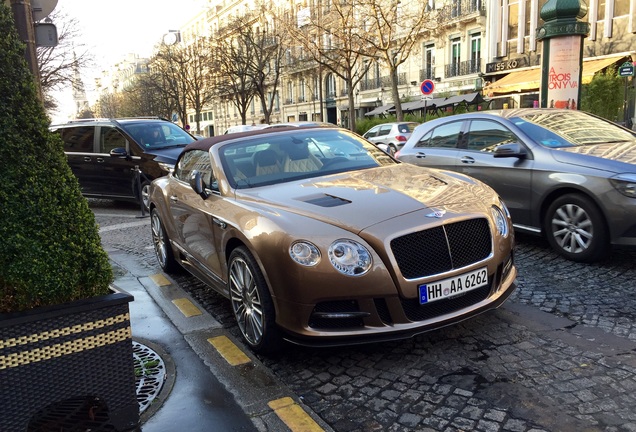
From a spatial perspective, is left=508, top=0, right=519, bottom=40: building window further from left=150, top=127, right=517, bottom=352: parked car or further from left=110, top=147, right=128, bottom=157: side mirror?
left=150, top=127, right=517, bottom=352: parked car

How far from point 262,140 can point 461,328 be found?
7.79 ft

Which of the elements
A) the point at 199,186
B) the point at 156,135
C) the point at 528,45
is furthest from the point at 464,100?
the point at 199,186

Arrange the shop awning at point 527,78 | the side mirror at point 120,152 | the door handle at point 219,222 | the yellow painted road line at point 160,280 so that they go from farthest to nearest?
the shop awning at point 527,78 → the side mirror at point 120,152 → the yellow painted road line at point 160,280 → the door handle at point 219,222

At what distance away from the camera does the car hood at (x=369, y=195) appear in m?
3.46

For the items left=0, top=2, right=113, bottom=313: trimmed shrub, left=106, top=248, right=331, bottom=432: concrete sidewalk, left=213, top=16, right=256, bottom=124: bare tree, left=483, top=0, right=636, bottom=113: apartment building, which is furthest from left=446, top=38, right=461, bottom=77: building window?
left=0, top=2, right=113, bottom=313: trimmed shrub

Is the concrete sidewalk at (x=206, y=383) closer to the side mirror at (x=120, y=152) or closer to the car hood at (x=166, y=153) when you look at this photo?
the car hood at (x=166, y=153)

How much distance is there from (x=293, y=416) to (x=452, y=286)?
1273mm

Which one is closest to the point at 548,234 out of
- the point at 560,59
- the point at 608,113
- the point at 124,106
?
the point at 560,59

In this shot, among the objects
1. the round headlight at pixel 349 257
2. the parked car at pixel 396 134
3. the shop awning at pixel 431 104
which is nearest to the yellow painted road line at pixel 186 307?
the round headlight at pixel 349 257

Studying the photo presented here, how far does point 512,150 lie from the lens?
5816 millimetres

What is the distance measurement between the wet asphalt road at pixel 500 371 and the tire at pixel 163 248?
4.83ft

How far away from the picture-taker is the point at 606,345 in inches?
140

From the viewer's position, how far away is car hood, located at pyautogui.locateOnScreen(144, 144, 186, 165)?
33.1 ft

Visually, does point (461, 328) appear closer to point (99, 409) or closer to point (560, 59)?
point (99, 409)
